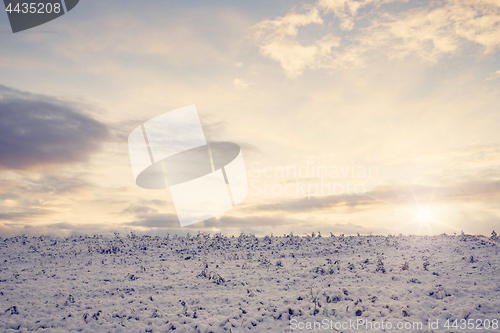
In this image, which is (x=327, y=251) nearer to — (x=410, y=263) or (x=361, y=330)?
(x=410, y=263)

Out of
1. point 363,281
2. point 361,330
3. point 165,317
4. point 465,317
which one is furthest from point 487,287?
point 165,317

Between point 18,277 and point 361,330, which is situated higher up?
point 18,277

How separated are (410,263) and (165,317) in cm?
1608

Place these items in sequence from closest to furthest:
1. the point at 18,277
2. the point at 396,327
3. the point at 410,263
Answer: the point at 396,327
the point at 18,277
the point at 410,263

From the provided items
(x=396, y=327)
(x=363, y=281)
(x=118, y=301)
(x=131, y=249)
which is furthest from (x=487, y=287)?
(x=131, y=249)

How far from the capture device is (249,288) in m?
15.9

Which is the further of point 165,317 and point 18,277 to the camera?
point 18,277

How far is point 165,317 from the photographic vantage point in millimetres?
12078

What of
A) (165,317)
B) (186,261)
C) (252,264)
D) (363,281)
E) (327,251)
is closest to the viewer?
(165,317)

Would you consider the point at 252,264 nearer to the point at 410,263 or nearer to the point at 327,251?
the point at 327,251

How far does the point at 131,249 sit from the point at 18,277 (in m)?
8.90

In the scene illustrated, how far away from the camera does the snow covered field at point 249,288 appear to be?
37.3 feet

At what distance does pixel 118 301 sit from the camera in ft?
46.6

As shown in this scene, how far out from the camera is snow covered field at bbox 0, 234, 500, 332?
37.3 feet
